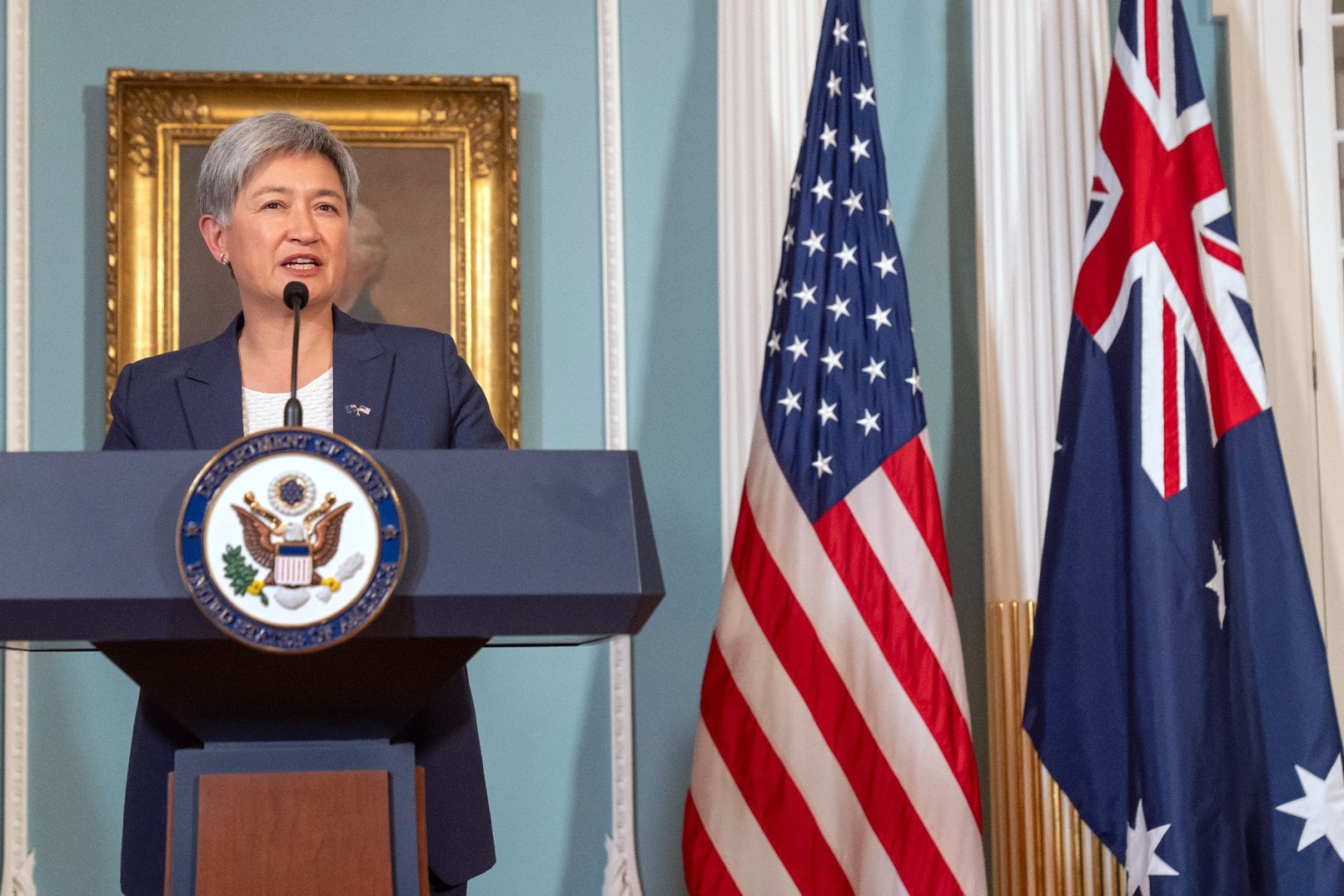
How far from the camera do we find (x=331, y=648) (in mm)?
1390

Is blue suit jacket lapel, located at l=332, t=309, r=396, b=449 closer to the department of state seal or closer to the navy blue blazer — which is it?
the navy blue blazer

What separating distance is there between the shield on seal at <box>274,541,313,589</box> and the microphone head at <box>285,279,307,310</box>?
1.63ft

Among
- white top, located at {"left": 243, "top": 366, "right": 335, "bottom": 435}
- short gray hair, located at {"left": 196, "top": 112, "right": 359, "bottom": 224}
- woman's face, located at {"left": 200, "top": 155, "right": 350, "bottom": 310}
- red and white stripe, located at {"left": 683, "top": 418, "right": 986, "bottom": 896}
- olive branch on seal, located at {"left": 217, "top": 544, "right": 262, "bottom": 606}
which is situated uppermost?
short gray hair, located at {"left": 196, "top": 112, "right": 359, "bottom": 224}

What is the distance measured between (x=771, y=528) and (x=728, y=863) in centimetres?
73

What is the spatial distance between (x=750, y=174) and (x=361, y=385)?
188 cm

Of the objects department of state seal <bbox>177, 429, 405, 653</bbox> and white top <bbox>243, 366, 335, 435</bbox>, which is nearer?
department of state seal <bbox>177, 429, 405, 653</bbox>

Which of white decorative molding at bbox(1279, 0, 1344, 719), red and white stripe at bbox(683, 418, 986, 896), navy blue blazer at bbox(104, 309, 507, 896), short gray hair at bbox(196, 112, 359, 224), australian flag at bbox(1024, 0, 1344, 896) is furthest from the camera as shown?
white decorative molding at bbox(1279, 0, 1344, 719)

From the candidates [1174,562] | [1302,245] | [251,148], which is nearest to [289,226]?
[251,148]

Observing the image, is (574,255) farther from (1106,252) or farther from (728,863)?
(728,863)

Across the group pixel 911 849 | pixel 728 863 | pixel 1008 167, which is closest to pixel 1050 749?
pixel 911 849

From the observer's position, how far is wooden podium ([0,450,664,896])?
52.6 inches

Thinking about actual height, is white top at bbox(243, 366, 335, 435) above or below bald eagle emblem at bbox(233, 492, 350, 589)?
above

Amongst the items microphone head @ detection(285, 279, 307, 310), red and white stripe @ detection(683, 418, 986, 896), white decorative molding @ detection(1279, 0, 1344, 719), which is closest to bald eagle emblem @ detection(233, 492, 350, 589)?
microphone head @ detection(285, 279, 307, 310)

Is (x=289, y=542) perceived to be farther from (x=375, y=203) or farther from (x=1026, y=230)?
(x=1026, y=230)
